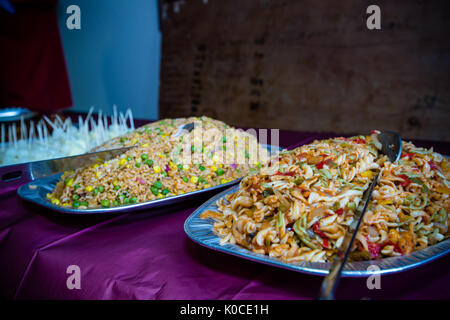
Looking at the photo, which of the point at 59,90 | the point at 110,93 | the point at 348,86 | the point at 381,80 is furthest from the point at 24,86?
the point at 381,80

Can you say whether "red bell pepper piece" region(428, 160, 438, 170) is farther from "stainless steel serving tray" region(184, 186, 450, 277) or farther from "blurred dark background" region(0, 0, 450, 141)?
"blurred dark background" region(0, 0, 450, 141)

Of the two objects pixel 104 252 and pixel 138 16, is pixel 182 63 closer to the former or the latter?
pixel 138 16

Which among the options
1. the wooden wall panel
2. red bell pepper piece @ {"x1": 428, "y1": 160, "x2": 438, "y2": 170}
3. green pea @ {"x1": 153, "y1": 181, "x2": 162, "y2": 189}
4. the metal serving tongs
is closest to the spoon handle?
the metal serving tongs

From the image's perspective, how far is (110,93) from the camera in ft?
18.0

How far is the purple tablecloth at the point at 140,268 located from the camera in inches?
26.6

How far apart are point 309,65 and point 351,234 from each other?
10.3 ft

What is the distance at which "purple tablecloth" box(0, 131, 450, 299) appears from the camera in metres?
0.68

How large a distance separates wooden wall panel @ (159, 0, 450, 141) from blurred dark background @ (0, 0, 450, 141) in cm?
1

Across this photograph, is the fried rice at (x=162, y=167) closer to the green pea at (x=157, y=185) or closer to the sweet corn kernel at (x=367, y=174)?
the green pea at (x=157, y=185)

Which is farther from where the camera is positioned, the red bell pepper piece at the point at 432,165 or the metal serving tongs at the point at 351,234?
the red bell pepper piece at the point at 432,165

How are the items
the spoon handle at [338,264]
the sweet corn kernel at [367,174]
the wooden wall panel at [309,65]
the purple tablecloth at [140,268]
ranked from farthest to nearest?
the wooden wall panel at [309,65] < the sweet corn kernel at [367,174] < the purple tablecloth at [140,268] < the spoon handle at [338,264]

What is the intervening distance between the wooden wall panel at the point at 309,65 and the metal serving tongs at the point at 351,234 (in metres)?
2.30

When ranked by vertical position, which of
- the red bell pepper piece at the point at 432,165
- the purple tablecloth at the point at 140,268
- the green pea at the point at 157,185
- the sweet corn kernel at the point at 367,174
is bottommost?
the purple tablecloth at the point at 140,268

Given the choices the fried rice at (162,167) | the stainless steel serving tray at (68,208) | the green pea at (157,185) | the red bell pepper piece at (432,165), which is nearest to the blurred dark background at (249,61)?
the fried rice at (162,167)
